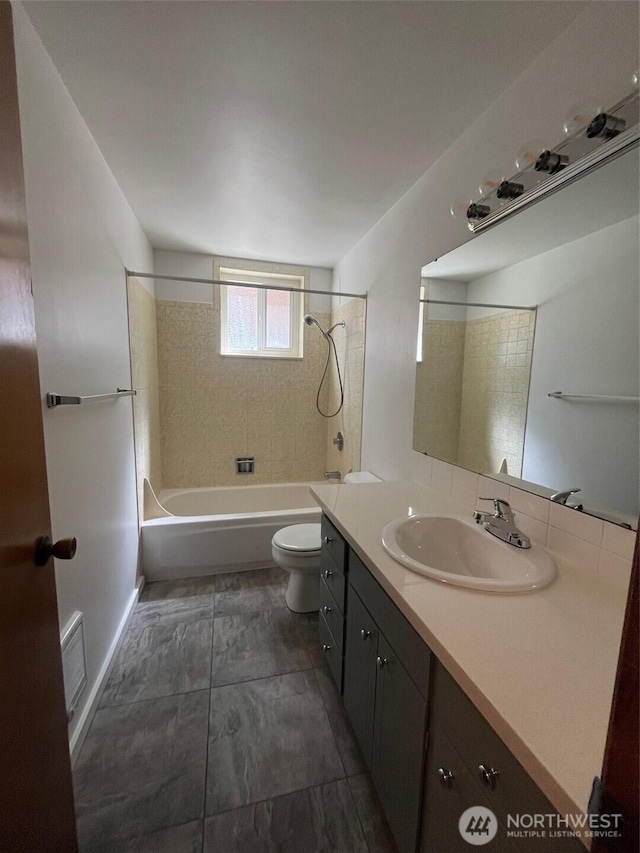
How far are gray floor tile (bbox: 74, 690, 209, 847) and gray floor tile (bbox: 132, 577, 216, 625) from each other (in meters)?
0.57

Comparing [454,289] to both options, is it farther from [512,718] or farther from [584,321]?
[512,718]

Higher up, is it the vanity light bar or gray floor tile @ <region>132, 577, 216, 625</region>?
the vanity light bar

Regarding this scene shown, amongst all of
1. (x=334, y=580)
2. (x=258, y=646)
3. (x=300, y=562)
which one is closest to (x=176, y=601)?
(x=258, y=646)

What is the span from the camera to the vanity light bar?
0.83 metres

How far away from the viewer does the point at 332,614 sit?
1.49 meters

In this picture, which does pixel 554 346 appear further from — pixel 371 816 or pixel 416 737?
pixel 371 816

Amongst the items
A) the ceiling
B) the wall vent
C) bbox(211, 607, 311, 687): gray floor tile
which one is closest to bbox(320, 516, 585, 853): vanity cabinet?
bbox(211, 607, 311, 687): gray floor tile

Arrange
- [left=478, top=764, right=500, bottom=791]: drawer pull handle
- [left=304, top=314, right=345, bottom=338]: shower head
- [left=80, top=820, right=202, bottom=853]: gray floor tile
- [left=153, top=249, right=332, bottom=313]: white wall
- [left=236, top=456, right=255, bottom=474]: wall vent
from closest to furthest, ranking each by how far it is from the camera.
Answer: [left=478, top=764, right=500, bottom=791]: drawer pull handle, [left=80, top=820, right=202, bottom=853]: gray floor tile, [left=153, top=249, right=332, bottom=313]: white wall, [left=304, top=314, right=345, bottom=338]: shower head, [left=236, top=456, right=255, bottom=474]: wall vent

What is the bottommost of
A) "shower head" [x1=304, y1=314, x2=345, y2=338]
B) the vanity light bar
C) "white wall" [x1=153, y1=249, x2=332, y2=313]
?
"shower head" [x1=304, y1=314, x2=345, y2=338]

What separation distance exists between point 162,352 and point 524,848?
3239 millimetres

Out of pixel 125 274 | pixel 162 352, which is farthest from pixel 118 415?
pixel 162 352

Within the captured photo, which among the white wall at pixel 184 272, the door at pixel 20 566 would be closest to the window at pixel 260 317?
the white wall at pixel 184 272

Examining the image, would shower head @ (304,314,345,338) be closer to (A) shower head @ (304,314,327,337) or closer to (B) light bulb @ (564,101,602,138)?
(A) shower head @ (304,314,327,337)

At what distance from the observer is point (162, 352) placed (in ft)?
9.69
